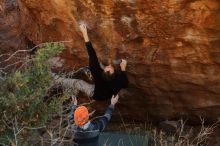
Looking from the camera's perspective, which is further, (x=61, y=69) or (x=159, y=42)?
(x=61, y=69)

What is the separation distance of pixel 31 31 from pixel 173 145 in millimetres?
2019

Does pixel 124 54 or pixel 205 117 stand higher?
pixel 124 54

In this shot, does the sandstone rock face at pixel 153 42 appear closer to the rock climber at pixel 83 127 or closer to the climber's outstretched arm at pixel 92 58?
the climber's outstretched arm at pixel 92 58

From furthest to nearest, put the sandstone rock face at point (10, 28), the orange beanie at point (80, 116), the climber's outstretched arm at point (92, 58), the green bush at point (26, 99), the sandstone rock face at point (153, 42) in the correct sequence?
the sandstone rock face at point (10, 28) < the climber's outstretched arm at point (92, 58) < the sandstone rock face at point (153, 42) < the orange beanie at point (80, 116) < the green bush at point (26, 99)

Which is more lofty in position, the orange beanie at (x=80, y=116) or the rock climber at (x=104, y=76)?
the rock climber at (x=104, y=76)

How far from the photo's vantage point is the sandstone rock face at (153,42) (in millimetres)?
4309

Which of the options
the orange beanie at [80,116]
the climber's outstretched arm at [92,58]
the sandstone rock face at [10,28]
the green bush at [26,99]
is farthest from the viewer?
the sandstone rock face at [10,28]

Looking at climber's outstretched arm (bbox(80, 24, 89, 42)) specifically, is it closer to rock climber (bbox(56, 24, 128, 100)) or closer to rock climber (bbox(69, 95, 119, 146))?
rock climber (bbox(56, 24, 128, 100))

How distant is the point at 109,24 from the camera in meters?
4.68

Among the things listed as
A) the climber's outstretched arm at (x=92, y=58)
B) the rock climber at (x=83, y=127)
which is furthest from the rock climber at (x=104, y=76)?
the rock climber at (x=83, y=127)

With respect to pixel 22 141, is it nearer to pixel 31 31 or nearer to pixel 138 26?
pixel 138 26

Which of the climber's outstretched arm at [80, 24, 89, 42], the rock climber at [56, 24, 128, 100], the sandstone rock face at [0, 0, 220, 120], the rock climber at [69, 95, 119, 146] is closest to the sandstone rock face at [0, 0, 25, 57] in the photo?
the sandstone rock face at [0, 0, 220, 120]

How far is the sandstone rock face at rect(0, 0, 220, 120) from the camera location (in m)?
4.31

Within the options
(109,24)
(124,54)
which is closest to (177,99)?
(124,54)
